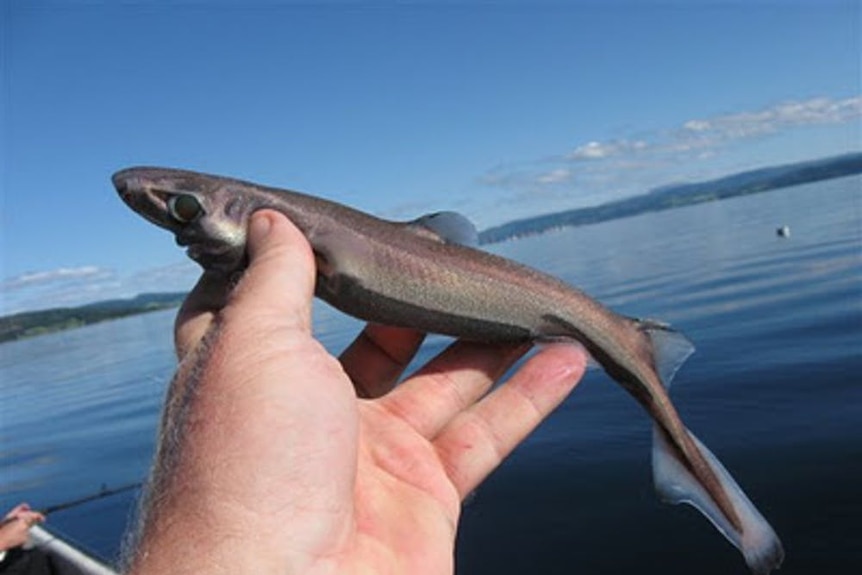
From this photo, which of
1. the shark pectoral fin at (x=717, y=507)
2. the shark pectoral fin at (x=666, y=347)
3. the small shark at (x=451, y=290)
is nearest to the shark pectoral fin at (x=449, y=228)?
the small shark at (x=451, y=290)

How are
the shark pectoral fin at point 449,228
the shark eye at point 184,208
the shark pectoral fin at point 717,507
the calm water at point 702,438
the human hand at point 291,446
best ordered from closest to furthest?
the human hand at point 291,446 → the shark eye at point 184,208 → the shark pectoral fin at point 717,507 → the shark pectoral fin at point 449,228 → the calm water at point 702,438

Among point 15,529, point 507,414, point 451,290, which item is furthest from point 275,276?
point 15,529

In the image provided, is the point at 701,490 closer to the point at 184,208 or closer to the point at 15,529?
the point at 184,208

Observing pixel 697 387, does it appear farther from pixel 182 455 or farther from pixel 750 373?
pixel 182 455

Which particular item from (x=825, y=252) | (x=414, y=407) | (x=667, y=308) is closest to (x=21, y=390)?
(x=667, y=308)

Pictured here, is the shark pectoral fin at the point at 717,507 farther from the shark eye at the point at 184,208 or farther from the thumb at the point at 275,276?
the shark eye at the point at 184,208

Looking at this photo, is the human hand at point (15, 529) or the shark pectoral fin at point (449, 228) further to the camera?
the human hand at point (15, 529)
